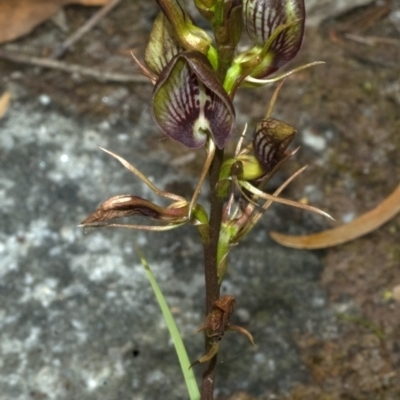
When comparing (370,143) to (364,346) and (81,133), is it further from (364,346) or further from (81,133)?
(81,133)

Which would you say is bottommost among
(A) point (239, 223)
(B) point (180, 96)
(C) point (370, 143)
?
(C) point (370, 143)

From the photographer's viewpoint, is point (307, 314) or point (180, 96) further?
point (307, 314)

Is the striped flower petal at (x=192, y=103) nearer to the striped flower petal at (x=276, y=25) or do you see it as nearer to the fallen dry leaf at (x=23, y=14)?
the striped flower petal at (x=276, y=25)

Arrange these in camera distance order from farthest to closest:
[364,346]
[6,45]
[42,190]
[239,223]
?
[6,45]
[42,190]
[364,346]
[239,223]

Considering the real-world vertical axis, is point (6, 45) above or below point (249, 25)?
below

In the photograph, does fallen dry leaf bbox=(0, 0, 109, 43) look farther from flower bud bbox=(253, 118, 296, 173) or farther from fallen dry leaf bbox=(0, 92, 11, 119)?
flower bud bbox=(253, 118, 296, 173)

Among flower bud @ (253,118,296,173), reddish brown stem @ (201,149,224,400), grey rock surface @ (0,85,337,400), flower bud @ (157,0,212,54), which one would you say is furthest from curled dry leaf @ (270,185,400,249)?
flower bud @ (157,0,212,54)

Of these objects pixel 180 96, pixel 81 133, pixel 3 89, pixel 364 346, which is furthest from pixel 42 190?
pixel 180 96
